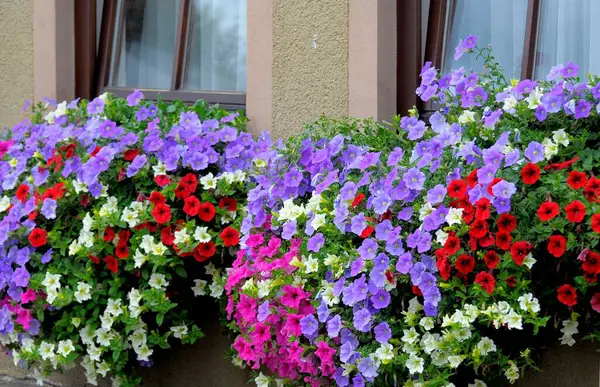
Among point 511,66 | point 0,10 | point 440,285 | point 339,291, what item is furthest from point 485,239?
point 0,10

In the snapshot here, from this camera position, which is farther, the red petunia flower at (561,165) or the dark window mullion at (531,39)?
the dark window mullion at (531,39)

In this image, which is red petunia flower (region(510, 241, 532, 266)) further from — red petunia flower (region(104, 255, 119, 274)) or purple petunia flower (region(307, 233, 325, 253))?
red petunia flower (region(104, 255, 119, 274))

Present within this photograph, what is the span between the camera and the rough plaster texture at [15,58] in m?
5.77

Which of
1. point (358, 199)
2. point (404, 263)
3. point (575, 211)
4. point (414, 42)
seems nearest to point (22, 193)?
point (358, 199)

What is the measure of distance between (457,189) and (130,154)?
1.75 meters

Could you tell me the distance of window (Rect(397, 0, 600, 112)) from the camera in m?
4.41

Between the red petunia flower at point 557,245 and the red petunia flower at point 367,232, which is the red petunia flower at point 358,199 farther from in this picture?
the red petunia flower at point 557,245

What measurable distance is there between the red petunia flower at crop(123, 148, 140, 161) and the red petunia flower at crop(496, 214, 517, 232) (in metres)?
1.91

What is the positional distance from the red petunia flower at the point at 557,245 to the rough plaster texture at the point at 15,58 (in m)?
3.39

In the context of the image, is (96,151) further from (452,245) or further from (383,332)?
(452,245)

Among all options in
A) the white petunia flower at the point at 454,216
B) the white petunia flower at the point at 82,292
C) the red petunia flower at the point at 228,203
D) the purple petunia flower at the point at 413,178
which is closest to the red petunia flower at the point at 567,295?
the white petunia flower at the point at 454,216

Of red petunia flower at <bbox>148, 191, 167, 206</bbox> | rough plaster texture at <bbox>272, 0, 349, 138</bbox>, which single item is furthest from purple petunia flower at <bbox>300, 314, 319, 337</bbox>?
rough plaster texture at <bbox>272, 0, 349, 138</bbox>

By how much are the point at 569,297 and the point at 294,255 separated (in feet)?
3.58

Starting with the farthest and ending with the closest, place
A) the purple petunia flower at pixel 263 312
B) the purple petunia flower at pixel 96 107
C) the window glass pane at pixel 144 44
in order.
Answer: the window glass pane at pixel 144 44 → the purple petunia flower at pixel 96 107 → the purple petunia flower at pixel 263 312
